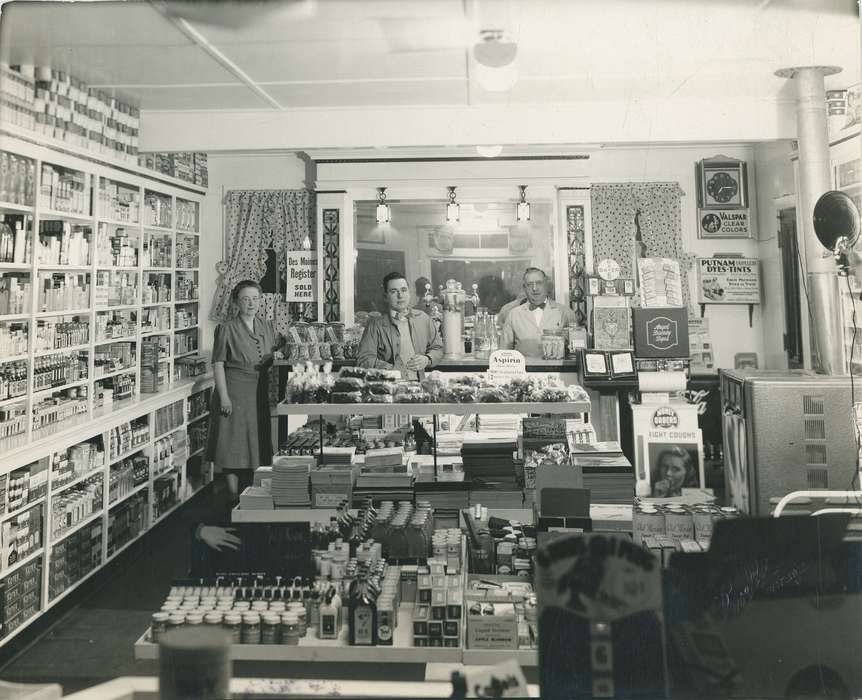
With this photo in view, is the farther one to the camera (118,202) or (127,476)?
(118,202)

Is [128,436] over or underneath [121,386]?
underneath

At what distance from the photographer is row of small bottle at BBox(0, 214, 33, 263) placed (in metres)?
3.39

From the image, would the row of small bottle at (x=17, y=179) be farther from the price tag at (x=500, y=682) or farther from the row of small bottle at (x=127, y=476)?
the price tag at (x=500, y=682)

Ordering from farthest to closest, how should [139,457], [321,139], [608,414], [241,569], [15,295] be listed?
[608,414] < [139,457] < [321,139] < [15,295] < [241,569]

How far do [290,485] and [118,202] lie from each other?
9.65 ft

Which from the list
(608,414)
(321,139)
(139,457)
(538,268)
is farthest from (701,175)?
(139,457)

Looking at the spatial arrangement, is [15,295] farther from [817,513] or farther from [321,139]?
[817,513]

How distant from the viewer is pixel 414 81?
3072 millimetres

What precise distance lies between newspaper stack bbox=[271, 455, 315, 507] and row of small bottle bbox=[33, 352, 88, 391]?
1.70 m

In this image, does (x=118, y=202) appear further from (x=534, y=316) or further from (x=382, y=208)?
(x=534, y=316)

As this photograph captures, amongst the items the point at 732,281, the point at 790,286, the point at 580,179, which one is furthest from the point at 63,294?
the point at 732,281

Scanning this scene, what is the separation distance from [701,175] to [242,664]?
593cm

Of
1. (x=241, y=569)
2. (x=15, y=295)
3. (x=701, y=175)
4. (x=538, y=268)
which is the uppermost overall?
(x=701, y=175)

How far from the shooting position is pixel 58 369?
399 centimetres
